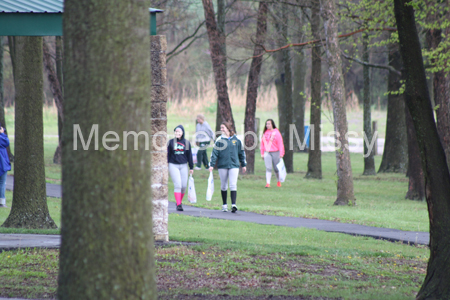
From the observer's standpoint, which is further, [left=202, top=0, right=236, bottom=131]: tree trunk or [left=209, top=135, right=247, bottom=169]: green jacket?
[left=202, top=0, right=236, bottom=131]: tree trunk

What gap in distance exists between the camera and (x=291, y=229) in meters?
10.2

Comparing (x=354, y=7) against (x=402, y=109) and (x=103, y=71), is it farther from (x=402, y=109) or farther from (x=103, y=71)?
(x=103, y=71)

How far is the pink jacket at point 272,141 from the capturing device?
16797 millimetres

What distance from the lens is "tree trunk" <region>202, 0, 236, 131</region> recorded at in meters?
19.7

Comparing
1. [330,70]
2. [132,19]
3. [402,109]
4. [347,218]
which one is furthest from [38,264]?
[402,109]

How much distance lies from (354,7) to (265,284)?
11802 millimetres

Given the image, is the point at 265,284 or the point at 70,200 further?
the point at 265,284

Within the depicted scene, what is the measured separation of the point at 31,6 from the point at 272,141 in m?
10.4

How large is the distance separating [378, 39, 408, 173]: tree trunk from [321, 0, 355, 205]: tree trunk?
7864mm

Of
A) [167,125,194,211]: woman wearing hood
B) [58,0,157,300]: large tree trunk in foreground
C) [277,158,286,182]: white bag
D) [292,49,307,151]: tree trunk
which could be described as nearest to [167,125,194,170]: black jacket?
[167,125,194,211]: woman wearing hood

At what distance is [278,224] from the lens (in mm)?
10953

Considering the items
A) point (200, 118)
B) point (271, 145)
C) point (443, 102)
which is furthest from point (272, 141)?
point (443, 102)

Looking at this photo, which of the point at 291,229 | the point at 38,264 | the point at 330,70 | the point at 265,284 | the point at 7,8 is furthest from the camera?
the point at 330,70

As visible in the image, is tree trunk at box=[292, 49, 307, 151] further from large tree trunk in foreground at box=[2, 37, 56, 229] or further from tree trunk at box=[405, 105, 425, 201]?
large tree trunk in foreground at box=[2, 37, 56, 229]
